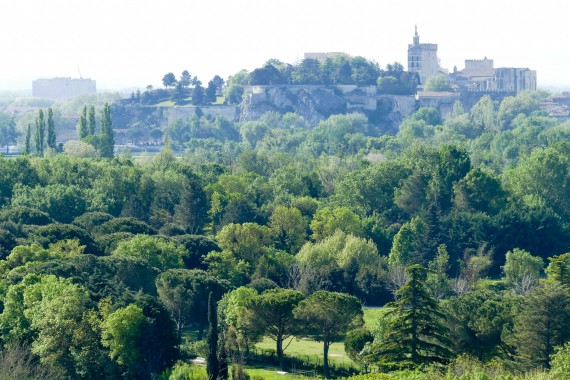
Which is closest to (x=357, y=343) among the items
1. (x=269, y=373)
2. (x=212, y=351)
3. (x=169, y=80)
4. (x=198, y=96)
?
(x=269, y=373)

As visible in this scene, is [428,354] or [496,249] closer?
[428,354]

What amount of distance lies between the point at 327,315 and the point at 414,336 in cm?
649

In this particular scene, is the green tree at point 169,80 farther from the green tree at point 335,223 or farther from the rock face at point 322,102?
the green tree at point 335,223

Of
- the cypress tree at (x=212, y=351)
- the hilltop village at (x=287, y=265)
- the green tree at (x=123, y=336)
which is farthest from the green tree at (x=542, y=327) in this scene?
the green tree at (x=123, y=336)

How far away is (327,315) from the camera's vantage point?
1998 inches

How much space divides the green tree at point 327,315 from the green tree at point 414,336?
5.35 meters

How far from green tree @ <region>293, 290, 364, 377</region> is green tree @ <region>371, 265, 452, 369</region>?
17.6ft

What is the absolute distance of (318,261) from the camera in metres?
65.9

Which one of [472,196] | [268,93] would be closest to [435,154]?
[472,196]

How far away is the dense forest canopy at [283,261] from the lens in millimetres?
47031

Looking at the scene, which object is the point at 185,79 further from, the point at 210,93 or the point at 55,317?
the point at 55,317

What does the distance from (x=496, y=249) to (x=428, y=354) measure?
27538mm

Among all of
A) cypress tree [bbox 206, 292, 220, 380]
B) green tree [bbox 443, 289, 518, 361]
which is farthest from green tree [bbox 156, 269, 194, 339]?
green tree [bbox 443, 289, 518, 361]

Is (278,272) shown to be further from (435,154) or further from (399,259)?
(435,154)
